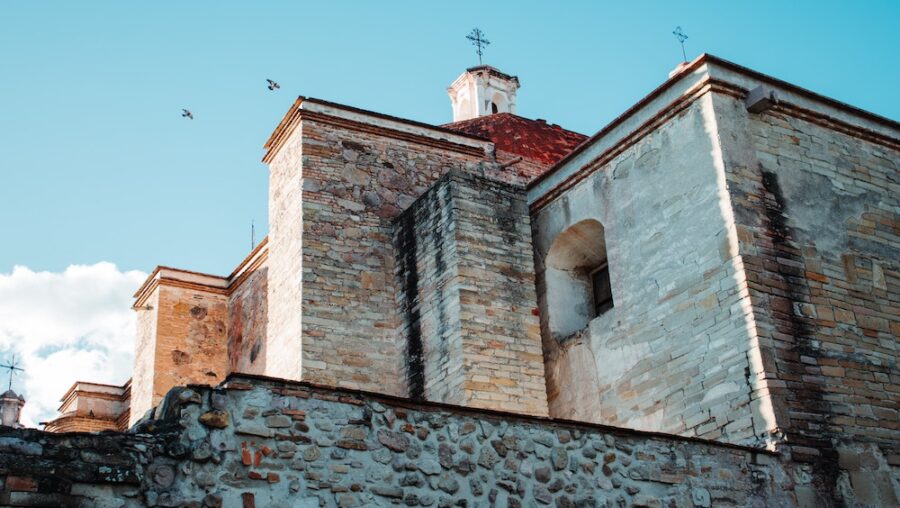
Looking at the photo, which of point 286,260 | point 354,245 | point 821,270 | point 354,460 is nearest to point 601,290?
point 821,270

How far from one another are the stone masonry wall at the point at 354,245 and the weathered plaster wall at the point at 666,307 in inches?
79.2

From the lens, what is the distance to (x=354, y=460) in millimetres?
6750

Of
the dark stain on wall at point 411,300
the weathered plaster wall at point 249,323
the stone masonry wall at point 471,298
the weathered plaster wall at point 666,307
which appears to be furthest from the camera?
the weathered plaster wall at point 249,323

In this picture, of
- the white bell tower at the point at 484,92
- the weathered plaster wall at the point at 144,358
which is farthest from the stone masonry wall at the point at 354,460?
the white bell tower at the point at 484,92

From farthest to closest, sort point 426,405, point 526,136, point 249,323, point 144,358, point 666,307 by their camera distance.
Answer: point 144,358 → point 526,136 → point 249,323 → point 666,307 → point 426,405

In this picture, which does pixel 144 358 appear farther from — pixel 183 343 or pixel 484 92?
pixel 484 92

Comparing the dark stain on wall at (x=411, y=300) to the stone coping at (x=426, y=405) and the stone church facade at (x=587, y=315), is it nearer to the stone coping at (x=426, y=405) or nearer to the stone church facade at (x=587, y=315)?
the stone church facade at (x=587, y=315)

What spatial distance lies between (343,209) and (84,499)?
7247 millimetres

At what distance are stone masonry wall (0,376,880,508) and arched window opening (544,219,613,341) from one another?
3624 millimetres

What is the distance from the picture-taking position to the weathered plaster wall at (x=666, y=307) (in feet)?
30.2

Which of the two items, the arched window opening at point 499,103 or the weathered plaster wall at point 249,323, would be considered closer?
the weathered plaster wall at point 249,323

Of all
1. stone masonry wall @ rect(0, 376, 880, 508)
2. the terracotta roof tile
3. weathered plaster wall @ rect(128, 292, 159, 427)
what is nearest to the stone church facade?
stone masonry wall @ rect(0, 376, 880, 508)

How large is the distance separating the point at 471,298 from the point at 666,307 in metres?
2.28

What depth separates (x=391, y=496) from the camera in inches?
268
